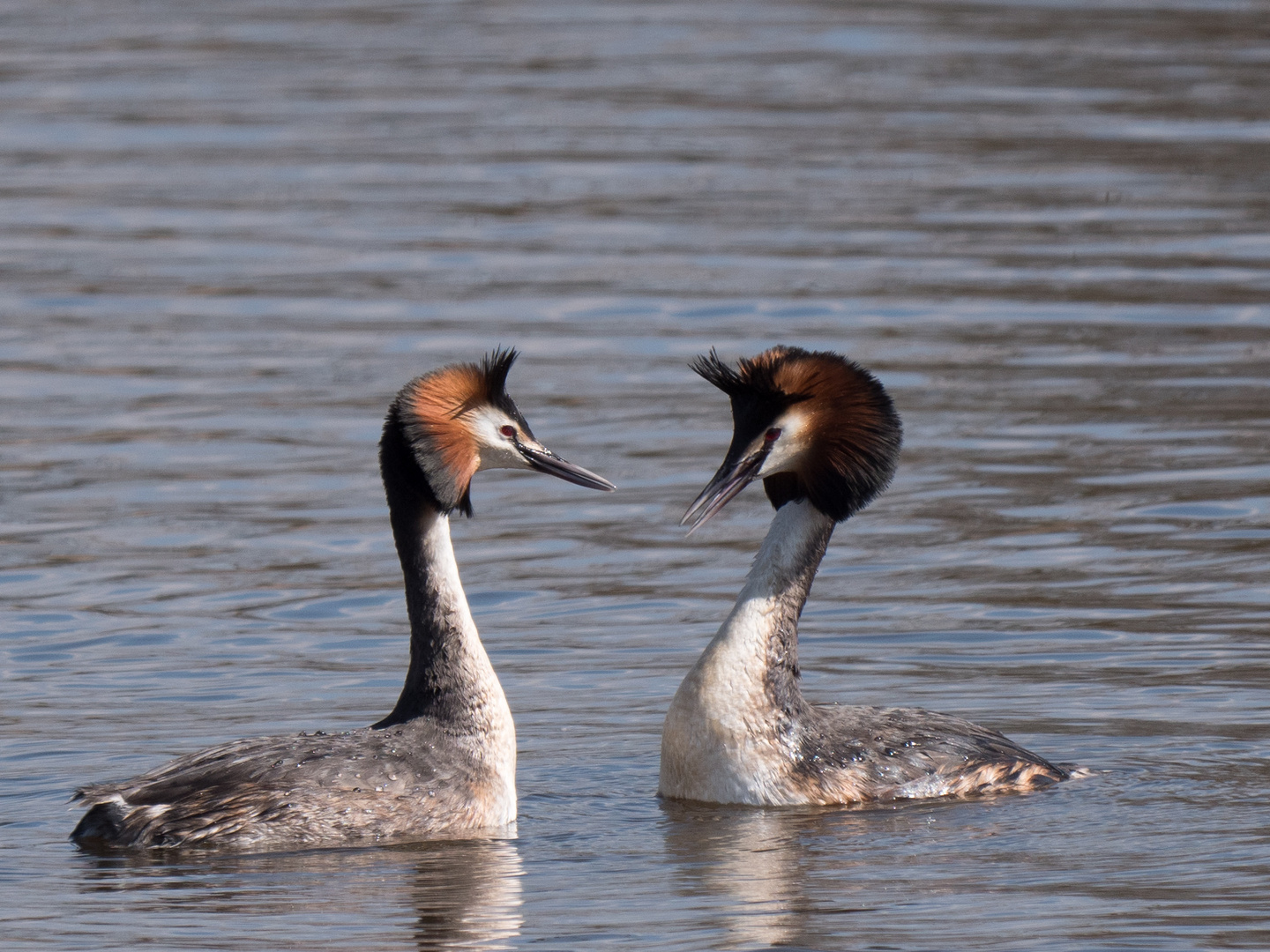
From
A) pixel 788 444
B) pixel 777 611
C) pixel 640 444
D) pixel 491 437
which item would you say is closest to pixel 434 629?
pixel 491 437

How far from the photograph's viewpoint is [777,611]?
9.15 metres

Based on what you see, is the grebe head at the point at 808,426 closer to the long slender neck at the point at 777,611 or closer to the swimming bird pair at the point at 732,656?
the swimming bird pair at the point at 732,656

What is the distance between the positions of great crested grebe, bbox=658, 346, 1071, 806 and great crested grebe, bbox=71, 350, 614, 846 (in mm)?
637

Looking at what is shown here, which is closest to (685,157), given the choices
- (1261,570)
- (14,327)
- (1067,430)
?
(14,327)

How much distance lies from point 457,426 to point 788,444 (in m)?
1.19

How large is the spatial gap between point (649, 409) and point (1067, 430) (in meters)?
2.47

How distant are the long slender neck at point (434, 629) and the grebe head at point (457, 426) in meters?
0.07

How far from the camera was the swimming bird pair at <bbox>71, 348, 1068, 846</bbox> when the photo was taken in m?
8.70

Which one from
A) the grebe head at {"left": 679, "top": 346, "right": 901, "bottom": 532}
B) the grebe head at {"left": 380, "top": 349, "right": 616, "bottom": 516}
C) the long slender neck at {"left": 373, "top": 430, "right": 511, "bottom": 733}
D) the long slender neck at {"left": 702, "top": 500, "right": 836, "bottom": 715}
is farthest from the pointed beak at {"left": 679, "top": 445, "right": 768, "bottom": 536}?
the long slender neck at {"left": 373, "top": 430, "right": 511, "bottom": 733}

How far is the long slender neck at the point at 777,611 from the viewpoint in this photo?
29.6 ft

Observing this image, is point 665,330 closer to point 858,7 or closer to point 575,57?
point 575,57

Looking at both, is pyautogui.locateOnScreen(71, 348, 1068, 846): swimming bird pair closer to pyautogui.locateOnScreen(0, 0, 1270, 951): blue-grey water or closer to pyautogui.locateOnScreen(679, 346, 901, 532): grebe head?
pyautogui.locateOnScreen(679, 346, 901, 532): grebe head

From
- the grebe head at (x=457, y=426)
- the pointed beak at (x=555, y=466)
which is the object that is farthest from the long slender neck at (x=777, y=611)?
the grebe head at (x=457, y=426)

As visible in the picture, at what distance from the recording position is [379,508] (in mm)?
13516
